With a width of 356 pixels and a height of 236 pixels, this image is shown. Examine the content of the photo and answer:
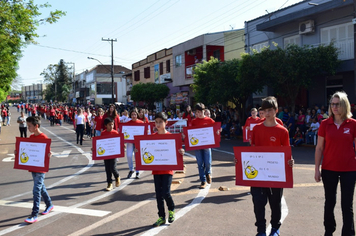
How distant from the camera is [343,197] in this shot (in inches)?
174

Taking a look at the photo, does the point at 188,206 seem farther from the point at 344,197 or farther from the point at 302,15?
the point at 302,15

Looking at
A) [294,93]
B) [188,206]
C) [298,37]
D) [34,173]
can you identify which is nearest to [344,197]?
[188,206]

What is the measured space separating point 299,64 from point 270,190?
1509 centimetres

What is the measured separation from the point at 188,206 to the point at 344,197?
9.73 ft

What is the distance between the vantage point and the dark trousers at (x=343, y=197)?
438 centimetres

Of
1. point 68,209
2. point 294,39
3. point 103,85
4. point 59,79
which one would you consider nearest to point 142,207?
point 68,209

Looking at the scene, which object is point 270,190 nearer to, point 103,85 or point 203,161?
point 203,161

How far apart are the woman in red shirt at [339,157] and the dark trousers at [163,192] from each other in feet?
7.42

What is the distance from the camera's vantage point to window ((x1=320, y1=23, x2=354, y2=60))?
19.5 m

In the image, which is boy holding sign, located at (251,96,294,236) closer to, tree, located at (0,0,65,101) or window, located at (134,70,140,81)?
tree, located at (0,0,65,101)

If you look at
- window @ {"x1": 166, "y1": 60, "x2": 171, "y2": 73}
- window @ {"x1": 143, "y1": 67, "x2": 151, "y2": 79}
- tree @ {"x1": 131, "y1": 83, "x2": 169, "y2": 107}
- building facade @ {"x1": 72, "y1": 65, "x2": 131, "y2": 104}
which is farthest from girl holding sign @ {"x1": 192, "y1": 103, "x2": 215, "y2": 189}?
building facade @ {"x1": 72, "y1": 65, "x2": 131, "y2": 104}

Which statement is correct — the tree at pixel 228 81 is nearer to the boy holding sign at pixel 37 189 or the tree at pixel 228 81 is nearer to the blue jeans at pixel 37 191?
the boy holding sign at pixel 37 189

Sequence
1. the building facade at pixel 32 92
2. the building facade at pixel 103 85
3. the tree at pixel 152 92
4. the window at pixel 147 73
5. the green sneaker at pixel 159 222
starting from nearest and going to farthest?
the green sneaker at pixel 159 222, the tree at pixel 152 92, the window at pixel 147 73, the building facade at pixel 103 85, the building facade at pixel 32 92

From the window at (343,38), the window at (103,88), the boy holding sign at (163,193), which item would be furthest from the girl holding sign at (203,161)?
the window at (103,88)
